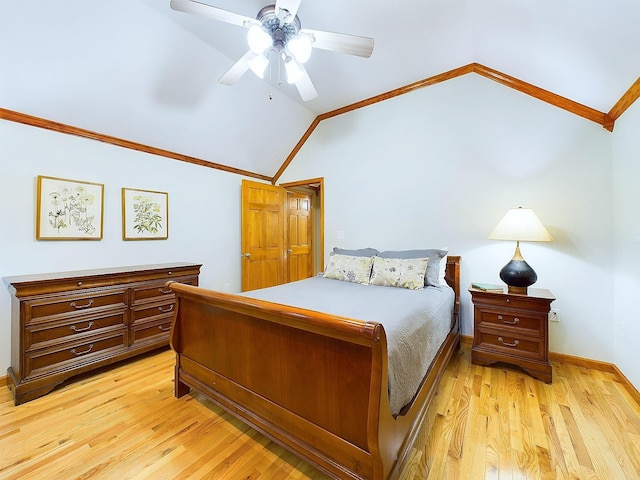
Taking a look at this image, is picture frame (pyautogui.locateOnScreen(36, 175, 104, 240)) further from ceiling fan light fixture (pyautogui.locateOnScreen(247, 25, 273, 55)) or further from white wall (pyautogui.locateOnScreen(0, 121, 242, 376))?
ceiling fan light fixture (pyautogui.locateOnScreen(247, 25, 273, 55))

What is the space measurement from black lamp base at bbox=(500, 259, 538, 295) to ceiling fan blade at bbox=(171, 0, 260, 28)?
2.72 meters

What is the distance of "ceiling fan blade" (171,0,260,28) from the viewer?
1.49 m

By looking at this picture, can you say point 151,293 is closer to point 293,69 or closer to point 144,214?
point 144,214

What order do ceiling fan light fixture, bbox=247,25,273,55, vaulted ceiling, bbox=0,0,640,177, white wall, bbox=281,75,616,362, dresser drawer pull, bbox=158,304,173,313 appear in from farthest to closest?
dresser drawer pull, bbox=158,304,173,313 < white wall, bbox=281,75,616,362 < vaulted ceiling, bbox=0,0,640,177 < ceiling fan light fixture, bbox=247,25,273,55

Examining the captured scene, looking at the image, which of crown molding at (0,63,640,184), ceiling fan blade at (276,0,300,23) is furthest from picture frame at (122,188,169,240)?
ceiling fan blade at (276,0,300,23)

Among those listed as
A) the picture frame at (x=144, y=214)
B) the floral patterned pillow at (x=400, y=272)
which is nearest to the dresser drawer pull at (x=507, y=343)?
the floral patterned pillow at (x=400, y=272)

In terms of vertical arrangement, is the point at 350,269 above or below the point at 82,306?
above

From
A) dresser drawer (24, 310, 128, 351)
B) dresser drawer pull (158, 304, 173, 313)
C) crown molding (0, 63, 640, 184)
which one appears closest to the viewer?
dresser drawer (24, 310, 128, 351)

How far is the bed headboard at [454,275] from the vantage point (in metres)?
2.88

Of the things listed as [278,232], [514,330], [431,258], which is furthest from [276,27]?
[278,232]

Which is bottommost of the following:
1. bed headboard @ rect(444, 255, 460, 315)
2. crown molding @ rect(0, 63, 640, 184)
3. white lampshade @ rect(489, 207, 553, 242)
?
bed headboard @ rect(444, 255, 460, 315)

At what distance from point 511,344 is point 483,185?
1572 millimetres

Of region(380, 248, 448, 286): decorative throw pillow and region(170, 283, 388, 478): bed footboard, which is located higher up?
region(380, 248, 448, 286): decorative throw pillow

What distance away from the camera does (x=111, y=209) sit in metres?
2.79
